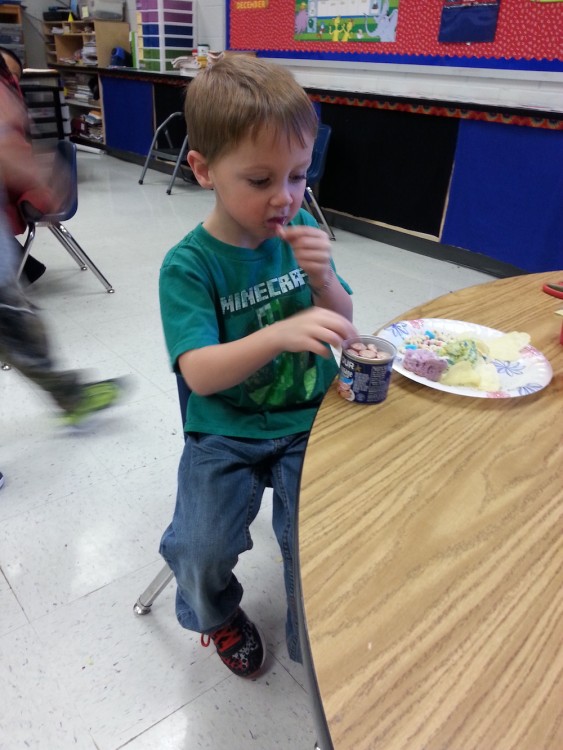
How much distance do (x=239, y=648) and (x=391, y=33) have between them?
359cm

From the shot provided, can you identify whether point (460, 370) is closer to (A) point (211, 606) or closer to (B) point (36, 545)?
(A) point (211, 606)

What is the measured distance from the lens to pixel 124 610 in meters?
1.18

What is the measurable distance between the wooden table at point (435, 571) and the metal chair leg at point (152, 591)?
2.05 feet

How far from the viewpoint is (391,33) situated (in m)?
3.41

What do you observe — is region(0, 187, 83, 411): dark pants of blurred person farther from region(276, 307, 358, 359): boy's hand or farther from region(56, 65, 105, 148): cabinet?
region(56, 65, 105, 148): cabinet

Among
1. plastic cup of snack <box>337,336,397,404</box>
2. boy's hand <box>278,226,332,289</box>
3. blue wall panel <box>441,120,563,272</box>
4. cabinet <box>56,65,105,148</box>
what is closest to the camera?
plastic cup of snack <box>337,336,397,404</box>

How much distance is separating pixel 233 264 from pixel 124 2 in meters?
6.62

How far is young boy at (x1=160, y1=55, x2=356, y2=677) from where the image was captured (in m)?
0.78

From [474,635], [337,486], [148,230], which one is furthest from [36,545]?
[148,230]

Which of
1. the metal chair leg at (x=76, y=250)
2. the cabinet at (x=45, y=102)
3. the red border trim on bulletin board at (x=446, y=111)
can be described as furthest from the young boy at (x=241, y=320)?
the cabinet at (x=45, y=102)

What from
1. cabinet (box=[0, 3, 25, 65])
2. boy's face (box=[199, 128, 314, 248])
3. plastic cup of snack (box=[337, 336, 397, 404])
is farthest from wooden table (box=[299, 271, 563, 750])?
cabinet (box=[0, 3, 25, 65])

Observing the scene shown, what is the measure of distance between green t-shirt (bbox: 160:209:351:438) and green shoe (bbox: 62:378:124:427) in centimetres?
20

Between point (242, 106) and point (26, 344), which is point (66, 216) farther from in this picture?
point (242, 106)

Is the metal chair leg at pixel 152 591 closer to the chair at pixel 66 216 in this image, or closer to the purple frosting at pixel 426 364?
the purple frosting at pixel 426 364
